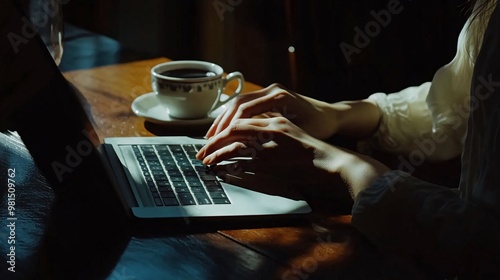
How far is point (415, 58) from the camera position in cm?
245

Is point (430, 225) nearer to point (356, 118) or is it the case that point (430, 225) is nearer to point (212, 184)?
point (212, 184)

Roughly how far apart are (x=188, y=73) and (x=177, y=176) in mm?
400

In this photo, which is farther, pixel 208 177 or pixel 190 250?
pixel 208 177

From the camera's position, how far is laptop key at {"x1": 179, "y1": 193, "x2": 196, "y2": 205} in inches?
38.2

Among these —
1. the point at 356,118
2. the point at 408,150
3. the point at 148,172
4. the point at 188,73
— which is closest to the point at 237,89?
the point at 188,73

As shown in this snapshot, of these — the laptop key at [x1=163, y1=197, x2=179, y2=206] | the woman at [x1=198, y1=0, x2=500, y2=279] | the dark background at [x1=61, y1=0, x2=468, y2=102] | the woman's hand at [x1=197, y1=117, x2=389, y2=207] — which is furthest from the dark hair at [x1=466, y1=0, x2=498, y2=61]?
the laptop key at [x1=163, y1=197, x2=179, y2=206]

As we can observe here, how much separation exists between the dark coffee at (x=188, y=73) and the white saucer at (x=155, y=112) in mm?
59

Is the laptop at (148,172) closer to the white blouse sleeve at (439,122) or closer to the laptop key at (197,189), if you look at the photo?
the laptop key at (197,189)

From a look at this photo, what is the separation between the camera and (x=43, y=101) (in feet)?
3.43

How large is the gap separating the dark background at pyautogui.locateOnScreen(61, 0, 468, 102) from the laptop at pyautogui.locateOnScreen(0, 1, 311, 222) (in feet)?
1.91

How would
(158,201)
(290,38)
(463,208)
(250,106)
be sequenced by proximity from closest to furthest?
(463,208), (158,201), (250,106), (290,38)

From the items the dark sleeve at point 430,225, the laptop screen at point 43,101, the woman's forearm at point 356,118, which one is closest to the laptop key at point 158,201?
the laptop screen at point 43,101

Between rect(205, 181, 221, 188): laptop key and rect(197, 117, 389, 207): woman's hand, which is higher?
rect(197, 117, 389, 207): woman's hand

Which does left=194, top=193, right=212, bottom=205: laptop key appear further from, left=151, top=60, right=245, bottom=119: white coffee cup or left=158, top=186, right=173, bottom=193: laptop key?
left=151, top=60, right=245, bottom=119: white coffee cup
